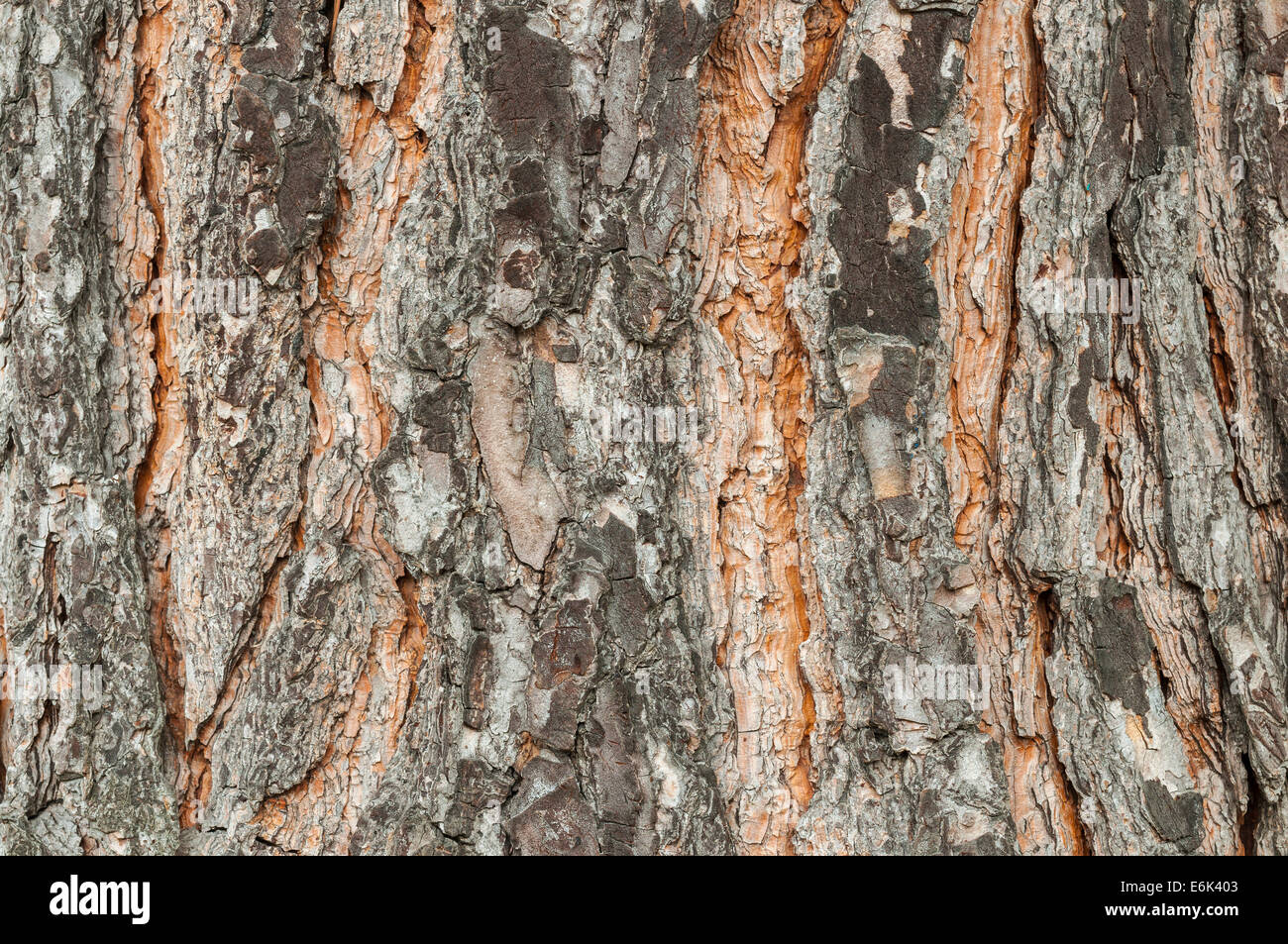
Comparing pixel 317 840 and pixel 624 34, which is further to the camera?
pixel 317 840

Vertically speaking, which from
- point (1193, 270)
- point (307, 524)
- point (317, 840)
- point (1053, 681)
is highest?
point (1193, 270)

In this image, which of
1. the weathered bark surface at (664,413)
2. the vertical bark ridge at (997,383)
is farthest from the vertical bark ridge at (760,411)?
the vertical bark ridge at (997,383)

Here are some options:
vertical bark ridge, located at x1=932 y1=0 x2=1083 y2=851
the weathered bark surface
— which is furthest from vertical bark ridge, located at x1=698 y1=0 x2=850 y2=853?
vertical bark ridge, located at x1=932 y1=0 x2=1083 y2=851

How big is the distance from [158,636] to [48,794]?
359 mm

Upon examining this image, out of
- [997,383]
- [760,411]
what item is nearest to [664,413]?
[760,411]

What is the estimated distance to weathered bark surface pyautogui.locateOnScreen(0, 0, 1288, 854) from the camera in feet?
5.70

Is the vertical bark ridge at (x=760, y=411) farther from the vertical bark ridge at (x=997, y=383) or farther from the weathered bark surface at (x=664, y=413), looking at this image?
the vertical bark ridge at (x=997, y=383)

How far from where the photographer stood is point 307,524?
1.82 metres

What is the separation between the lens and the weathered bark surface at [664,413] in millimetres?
1736

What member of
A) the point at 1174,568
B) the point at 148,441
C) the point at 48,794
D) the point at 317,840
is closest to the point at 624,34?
the point at 148,441

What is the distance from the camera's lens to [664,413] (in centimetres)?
176

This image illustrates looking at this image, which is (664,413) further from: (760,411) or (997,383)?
(997,383)

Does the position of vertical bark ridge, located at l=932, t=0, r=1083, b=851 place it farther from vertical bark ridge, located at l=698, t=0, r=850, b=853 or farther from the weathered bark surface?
vertical bark ridge, located at l=698, t=0, r=850, b=853

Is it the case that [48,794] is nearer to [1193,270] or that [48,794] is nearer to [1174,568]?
[1174,568]
